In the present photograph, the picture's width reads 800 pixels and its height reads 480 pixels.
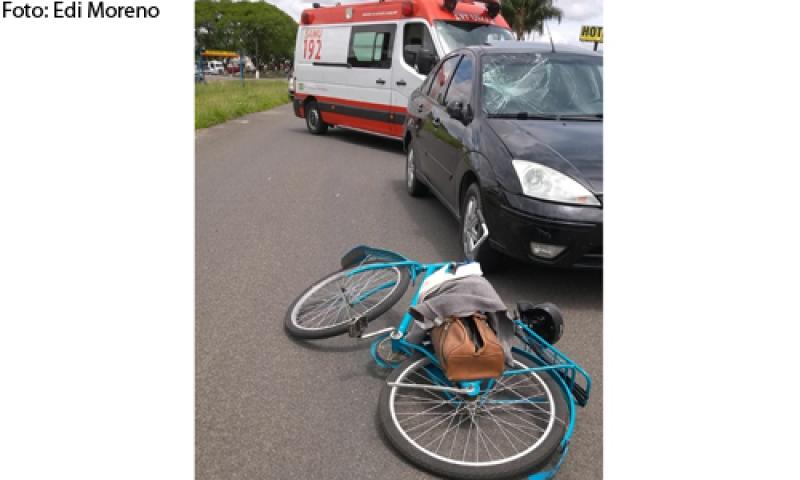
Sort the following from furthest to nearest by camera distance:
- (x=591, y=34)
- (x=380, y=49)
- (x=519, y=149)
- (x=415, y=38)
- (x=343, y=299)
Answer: (x=591, y=34) → (x=380, y=49) → (x=415, y=38) → (x=519, y=149) → (x=343, y=299)

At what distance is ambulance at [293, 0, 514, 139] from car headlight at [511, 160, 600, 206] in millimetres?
5626

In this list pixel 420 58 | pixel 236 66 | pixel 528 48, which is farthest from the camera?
pixel 236 66

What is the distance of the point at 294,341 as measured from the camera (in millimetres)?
3605

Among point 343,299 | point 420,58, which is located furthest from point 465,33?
point 343,299

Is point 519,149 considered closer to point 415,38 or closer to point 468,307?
point 468,307

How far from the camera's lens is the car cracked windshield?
5086mm

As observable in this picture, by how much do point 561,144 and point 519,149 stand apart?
326 millimetres

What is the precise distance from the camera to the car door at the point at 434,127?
5836mm

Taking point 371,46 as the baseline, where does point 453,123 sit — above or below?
below

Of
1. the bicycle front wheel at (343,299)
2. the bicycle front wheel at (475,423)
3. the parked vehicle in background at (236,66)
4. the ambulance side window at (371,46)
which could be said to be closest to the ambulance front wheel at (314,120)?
the ambulance side window at (371,46)

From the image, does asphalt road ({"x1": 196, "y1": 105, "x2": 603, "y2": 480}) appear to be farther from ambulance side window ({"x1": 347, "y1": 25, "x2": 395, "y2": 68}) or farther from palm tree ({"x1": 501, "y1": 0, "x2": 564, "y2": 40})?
palm tree ({"x1": 501, "y1": 0, "x2": 564, "y2": 40})

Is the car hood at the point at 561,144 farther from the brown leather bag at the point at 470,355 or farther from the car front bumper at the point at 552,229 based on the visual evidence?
the brown leather bag at the point at 470,355

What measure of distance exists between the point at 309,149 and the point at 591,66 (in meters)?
6.80

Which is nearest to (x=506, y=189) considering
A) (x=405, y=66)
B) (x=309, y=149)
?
(x=405, y=66)
